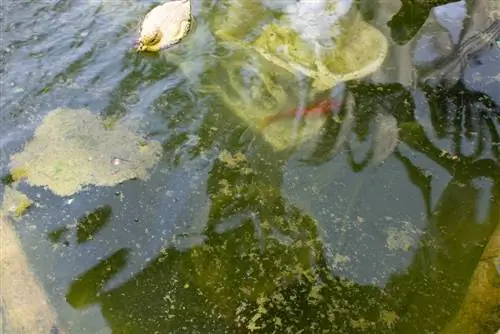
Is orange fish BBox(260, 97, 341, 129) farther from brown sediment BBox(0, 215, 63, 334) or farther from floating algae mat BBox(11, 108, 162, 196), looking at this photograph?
brown sediment BBox(0, 215, 63, 334)

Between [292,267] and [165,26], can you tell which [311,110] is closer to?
[292,267]

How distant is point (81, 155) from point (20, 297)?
3.63ft

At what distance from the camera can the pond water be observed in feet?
10.0

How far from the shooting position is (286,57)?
4.48 meters

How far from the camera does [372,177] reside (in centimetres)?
361

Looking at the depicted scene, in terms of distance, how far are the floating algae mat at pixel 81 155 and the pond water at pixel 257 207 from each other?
0.07m

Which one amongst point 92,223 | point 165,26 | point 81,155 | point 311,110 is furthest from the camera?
point 165,26

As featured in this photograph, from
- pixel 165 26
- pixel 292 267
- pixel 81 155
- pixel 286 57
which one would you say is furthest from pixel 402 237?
pixel 165 26

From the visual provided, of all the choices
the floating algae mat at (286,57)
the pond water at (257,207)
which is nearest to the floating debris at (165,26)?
the pond water at (257,207)

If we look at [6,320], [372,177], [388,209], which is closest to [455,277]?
[388,209]

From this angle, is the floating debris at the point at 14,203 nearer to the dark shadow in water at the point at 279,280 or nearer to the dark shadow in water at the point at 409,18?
the dark shadow in water at the point at 279,280

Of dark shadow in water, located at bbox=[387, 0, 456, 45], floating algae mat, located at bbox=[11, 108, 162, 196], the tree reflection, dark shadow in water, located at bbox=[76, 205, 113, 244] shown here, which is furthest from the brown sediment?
dark shadow in water, located at bbox=[387, 0, 456, 45]

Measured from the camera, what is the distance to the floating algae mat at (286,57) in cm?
407

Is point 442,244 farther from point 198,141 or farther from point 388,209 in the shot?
point 198,141
